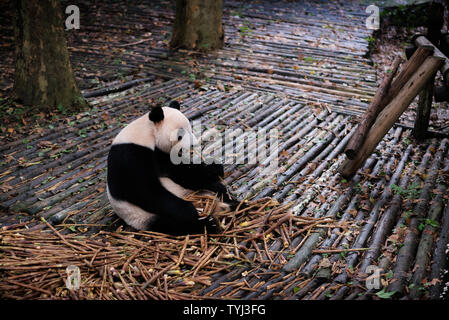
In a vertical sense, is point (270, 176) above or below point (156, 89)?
below

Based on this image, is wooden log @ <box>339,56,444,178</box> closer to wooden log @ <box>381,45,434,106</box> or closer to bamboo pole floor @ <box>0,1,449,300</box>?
wooden log @ <box>381,45,434,106</box>

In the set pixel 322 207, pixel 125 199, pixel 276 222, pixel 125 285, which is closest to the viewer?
pixel 125 285

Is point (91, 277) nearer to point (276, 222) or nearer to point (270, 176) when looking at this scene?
point (276, 222)

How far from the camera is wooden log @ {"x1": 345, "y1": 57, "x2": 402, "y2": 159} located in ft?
12.3

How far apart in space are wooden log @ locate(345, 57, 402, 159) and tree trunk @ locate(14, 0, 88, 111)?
3.44 metres

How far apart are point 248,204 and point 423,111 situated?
247 cm

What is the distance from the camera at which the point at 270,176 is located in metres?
3.95

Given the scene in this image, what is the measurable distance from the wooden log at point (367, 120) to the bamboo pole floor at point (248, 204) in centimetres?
33

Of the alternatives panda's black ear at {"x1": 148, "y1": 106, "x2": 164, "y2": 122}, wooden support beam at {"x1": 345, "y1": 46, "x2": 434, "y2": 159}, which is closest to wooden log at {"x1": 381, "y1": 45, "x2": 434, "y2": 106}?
wooden support beam at {"x1": 345, "y1": 46, "x2": 434, "y2": 159}

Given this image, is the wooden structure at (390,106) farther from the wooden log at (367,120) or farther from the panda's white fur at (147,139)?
the panda's white fur at (147,139)

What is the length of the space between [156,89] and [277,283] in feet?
12.9

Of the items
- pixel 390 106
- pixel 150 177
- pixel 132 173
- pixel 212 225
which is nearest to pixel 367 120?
pixel 390 106

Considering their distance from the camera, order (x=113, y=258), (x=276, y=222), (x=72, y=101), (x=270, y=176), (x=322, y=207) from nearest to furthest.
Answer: (x=113, y=258), (x=276, y=222), (x=322, y=207), (x=270, y=176), (x=72, y=101)

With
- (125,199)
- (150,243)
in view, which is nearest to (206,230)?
(150,243)
